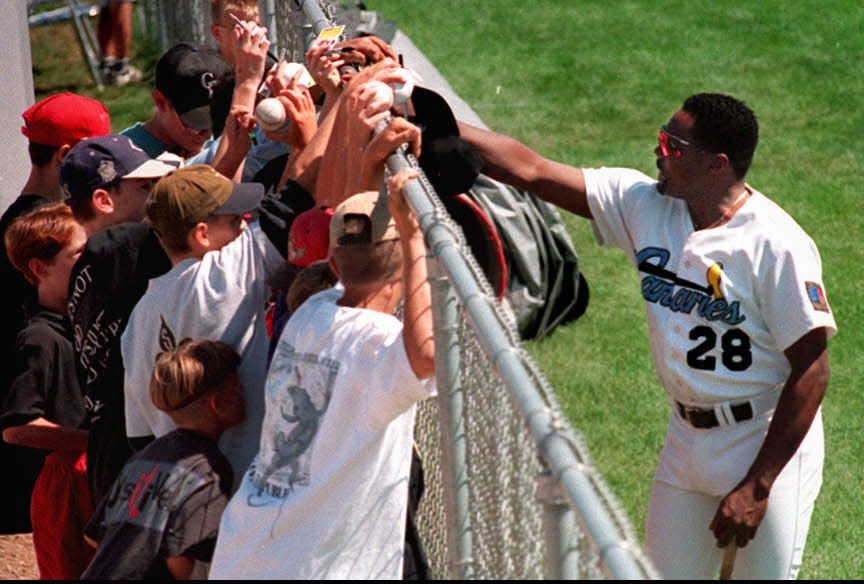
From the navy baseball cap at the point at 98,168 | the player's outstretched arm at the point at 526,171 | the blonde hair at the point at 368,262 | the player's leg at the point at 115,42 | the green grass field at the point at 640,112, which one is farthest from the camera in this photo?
the player's leg at the point at 115,42

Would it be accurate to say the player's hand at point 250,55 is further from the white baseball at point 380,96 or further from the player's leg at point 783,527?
the player's leg at point 783,527

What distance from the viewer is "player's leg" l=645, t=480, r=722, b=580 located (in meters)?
4.91

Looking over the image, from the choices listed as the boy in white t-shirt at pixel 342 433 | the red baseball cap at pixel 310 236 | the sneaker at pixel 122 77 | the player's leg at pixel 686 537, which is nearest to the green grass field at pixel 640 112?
the sneaker at pixel 122 77

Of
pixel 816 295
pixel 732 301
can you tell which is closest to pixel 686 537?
pixel 732 301

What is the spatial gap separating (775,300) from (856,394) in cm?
356

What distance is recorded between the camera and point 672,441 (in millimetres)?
4992

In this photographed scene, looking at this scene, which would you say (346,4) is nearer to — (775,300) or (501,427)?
(775,300)

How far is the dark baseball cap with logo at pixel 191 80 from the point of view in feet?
20.0

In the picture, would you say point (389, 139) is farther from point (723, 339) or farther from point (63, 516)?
point (63, 516)

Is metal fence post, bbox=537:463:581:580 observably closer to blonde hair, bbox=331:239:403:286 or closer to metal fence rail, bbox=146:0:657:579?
metal fence rail, bbox=146:0:657:579

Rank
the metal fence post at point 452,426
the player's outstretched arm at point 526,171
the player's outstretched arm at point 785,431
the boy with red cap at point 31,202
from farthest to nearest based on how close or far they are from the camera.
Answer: the boy with red cap at point 31,202
the player's outstretched arm at point 526,171
the player's outstretched arm at point 785,431
the metal fence post at point 452,426

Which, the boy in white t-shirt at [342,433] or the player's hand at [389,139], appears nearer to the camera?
the boy in white t-shirt at [342,433]

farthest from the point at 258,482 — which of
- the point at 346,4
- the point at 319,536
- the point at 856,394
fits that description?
the point at 346,4

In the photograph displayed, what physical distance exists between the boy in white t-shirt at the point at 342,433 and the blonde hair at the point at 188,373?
1.54 ft
